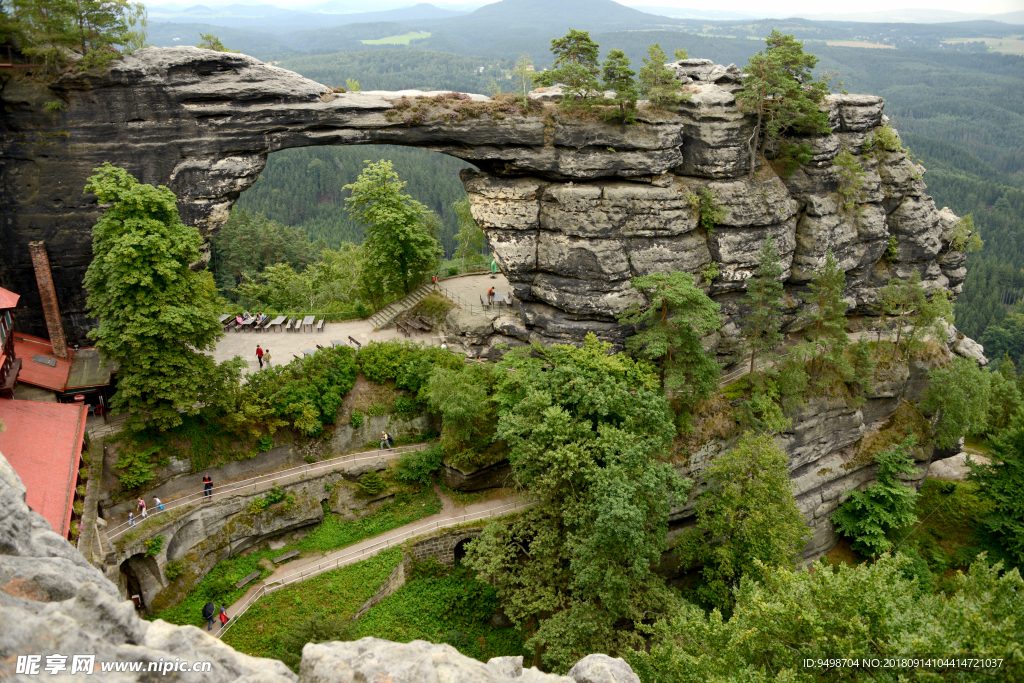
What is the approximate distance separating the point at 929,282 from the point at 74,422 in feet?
167

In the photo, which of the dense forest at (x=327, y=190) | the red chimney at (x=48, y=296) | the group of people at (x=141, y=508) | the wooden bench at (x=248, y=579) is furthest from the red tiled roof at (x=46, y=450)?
the dense forest at (x=327, y=190)

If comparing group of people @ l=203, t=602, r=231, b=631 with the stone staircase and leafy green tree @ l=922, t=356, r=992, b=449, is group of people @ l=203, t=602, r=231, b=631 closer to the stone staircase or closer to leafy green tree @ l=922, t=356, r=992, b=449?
the stone staircase

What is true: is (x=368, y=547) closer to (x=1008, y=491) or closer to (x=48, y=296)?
(x=48, y=296)

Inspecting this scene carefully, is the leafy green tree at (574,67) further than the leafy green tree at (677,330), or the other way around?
the leafy green tree at (574,67)

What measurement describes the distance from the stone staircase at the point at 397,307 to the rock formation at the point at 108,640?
27.6 m

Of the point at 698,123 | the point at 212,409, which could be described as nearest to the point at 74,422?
the point at 212,409

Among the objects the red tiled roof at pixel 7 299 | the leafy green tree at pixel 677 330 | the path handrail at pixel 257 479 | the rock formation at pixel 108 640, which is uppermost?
the rock formation at pixel 108 640

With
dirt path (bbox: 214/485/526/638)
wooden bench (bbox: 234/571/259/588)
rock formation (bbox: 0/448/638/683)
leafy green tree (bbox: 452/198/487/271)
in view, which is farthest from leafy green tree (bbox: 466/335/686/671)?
leafy green tree (bbox: 452/198/487/271)

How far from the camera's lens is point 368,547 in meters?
28.0

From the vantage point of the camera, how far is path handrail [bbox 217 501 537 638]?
2495 cm

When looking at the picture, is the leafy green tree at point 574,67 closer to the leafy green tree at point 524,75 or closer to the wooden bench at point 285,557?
the leafy green tree at point 524,75

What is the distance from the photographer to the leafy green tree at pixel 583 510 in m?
23.1

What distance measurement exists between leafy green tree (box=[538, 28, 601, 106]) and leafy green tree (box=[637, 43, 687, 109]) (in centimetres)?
281

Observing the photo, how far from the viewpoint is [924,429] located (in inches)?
1486
